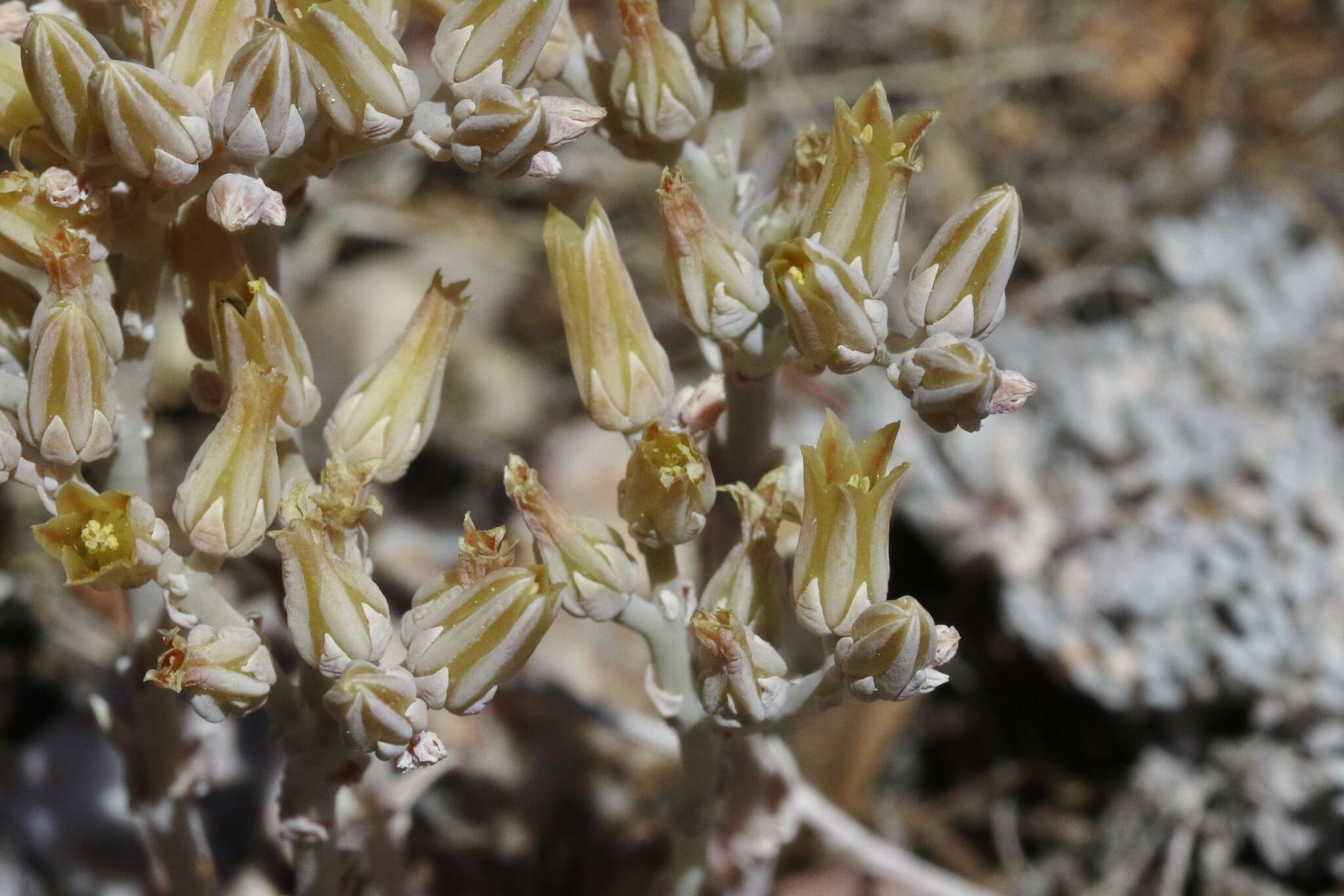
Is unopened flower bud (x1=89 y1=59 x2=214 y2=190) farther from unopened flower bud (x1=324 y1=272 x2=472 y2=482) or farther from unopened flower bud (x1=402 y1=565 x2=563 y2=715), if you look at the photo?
unopened flower bud (x1=402 y1=565 x2=563 y2=715)

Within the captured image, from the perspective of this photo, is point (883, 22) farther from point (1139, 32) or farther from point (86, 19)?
point (86, 19)

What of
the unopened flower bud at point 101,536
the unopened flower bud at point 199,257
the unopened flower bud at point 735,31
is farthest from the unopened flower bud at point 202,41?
the unopened flower bud at point 735,31

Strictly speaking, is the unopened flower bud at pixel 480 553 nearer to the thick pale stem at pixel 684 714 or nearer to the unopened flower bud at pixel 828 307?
the thick pale stem at pixel 684 714

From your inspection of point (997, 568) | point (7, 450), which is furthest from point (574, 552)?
point (997, 568)

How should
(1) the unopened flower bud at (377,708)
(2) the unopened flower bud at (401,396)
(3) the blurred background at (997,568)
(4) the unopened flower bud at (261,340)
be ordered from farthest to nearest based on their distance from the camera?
(3) the blurred background at (997,568)
(2) the unopened flower bud at (401,396)
(4) the unopened flower bud at (261,340)
(1) the unopened flower bud at (377,708)

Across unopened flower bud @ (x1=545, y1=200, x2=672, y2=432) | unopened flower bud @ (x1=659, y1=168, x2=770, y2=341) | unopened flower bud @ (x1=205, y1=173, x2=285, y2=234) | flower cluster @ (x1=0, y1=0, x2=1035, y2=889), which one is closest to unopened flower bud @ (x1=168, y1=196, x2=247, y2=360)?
flower cluster @ (x1=0, y1=0, x2=1035, y2=889)

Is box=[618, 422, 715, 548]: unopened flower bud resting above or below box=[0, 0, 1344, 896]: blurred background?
above
